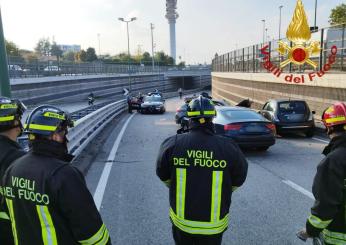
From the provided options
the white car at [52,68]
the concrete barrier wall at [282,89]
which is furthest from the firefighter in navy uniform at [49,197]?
the white car at [52,68]

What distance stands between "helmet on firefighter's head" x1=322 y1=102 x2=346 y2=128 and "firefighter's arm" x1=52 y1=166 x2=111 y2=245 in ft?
6.24

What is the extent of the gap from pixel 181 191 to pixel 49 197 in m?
1.12

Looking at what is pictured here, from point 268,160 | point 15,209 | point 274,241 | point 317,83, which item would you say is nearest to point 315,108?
point 317,83

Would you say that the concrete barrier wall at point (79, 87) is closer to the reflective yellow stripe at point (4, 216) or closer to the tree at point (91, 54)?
the reflective yellow stripe at point (4, 216)

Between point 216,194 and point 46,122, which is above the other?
point 46,122

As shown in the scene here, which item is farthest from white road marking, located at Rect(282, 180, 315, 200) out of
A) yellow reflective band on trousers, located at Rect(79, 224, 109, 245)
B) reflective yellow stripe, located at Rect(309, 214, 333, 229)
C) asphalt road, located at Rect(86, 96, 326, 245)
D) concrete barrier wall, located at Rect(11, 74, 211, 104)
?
concrete barrier wall, located at Rect(11, 74, 211, 104)

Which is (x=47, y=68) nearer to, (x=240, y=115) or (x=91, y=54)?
(x=240, y=115)

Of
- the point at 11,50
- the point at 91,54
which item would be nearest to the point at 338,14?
the point at 11,50

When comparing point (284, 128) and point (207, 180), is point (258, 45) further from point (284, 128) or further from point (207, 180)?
point (207, 180)

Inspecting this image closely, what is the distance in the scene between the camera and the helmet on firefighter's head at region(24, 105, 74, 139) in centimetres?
258

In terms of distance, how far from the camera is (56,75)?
120ft

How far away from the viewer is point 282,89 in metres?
21.3

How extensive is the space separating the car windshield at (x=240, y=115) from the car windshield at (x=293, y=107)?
3.13 meters

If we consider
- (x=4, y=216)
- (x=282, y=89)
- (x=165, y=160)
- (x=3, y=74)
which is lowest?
(x=282, y=89)
